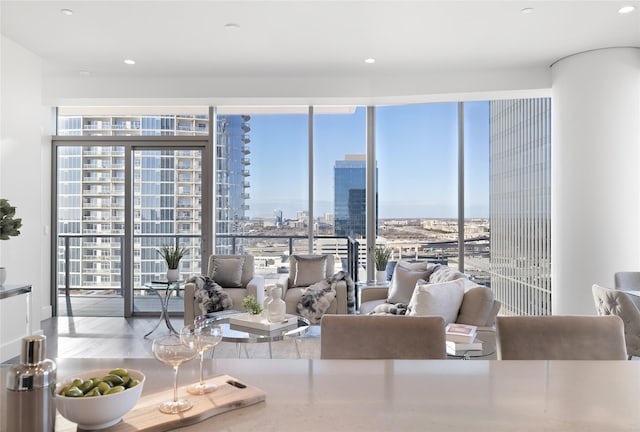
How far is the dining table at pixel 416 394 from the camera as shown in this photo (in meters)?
0.97

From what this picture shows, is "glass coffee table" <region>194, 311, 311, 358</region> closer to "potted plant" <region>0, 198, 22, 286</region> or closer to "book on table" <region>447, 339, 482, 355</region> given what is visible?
"book on table" <region>447, 339, 482, 355</region>

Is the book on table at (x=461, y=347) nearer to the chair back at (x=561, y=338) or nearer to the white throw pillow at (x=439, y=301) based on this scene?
the chair back at (x=561, y=338)

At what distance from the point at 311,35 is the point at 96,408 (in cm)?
373

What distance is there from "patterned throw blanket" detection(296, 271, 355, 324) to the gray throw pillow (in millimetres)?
835

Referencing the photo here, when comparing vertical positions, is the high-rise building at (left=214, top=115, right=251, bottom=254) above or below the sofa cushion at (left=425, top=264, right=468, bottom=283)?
above

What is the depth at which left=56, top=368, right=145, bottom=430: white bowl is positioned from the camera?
0.87 m

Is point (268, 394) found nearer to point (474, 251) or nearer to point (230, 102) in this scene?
point (230, 102)

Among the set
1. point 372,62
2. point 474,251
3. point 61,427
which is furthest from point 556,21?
point 61,427

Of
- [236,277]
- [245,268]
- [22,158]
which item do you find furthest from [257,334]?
[22,158]

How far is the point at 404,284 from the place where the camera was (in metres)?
4.38

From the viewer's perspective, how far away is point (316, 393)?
1.14 meters

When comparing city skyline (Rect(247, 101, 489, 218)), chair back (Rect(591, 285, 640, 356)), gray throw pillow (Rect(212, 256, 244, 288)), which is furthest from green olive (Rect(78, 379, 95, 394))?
city skyline (Rect(247, 101, 489, 218))

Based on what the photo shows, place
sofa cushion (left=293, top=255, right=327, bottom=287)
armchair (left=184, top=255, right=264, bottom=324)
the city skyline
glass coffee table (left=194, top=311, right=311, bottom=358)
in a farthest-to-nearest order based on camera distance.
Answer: the city skyline, sofa cushion (left=293, top=255, right=327, bottom=287), armchair (left=184, top=255, right=264, bottom=324), glass coffee table (left=194, top=311, right=311, bottom=358)

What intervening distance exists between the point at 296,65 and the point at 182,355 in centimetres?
426
